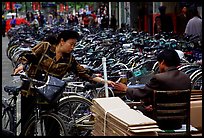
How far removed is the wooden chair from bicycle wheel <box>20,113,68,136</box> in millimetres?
1429

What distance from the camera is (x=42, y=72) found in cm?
646

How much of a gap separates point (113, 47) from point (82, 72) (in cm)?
721

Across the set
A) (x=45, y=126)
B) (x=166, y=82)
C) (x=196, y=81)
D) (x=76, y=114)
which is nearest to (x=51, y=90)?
(x=45, y=126)

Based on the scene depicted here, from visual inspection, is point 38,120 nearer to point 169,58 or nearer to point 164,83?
point 164,83

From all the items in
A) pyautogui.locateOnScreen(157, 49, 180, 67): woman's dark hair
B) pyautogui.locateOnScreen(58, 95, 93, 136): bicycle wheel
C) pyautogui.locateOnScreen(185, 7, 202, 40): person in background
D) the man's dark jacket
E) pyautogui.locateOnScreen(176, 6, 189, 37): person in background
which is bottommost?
pyautogui.locateOnScreen(176, 6, 189, 37): person in background

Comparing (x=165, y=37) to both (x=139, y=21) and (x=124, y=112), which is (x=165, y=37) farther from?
(x=139, y=21)

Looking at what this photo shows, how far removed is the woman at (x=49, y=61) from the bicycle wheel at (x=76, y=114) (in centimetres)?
50

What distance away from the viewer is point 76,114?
7145 mm

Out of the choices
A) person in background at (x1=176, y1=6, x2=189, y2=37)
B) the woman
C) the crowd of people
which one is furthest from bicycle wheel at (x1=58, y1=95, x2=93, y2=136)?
person in background at (x1=176, y1=6, x2=189, y2=37)

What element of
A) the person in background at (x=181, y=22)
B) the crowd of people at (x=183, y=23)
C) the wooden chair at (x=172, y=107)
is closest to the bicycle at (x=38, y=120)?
the wooden chair at (x=172, y=107)

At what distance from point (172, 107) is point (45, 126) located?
173cm

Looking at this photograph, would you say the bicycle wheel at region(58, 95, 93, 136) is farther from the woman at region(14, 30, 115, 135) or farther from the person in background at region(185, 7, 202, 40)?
the person in background at region(185, 7, 202, 40)

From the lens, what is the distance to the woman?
20.9ft

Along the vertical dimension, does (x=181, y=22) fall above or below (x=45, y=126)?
below
